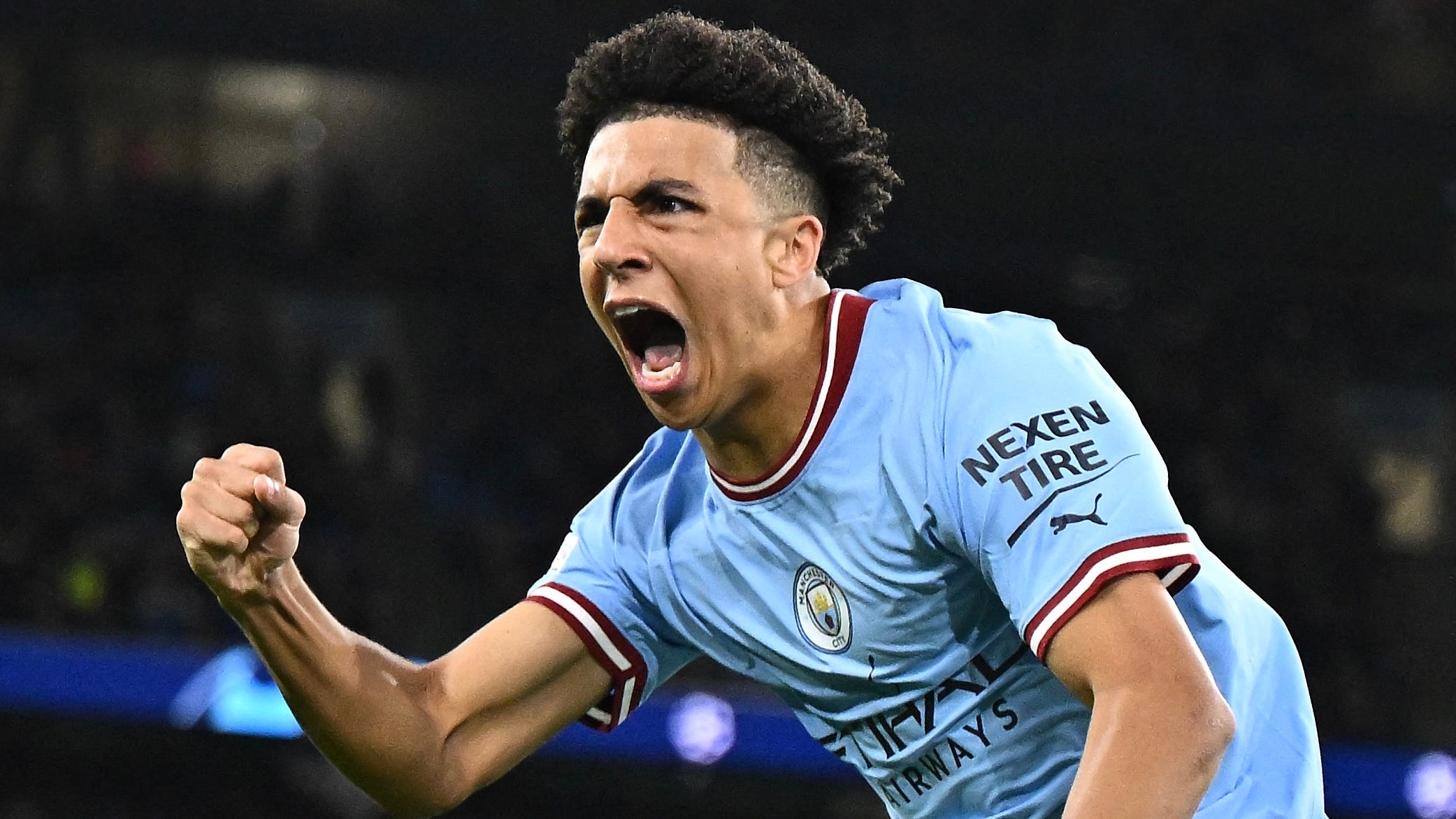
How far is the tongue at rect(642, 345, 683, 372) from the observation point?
254 centimetres

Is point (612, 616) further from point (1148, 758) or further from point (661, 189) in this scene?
point (1148, 758)

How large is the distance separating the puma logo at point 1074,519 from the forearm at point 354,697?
107 centimetres

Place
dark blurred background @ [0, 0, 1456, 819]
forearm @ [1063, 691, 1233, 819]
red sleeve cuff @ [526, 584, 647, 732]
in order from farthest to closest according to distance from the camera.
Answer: dark blurred background @ [0, 0, 1456, 819] < red sleeve cuff @ [526, 584, 647, 732] < forearm @ [1063, 691, 1233, 819]

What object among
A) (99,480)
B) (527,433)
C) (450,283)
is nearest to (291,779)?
(99,480)

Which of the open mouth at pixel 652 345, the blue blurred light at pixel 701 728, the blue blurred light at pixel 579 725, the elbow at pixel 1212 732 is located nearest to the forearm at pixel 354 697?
the open mouth at pixel 652 345

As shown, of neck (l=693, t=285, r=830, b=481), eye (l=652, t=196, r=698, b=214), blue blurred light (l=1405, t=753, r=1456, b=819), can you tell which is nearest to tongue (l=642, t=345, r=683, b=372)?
neck (l=693, t=285, r=830, b=481)

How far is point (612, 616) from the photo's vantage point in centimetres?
279

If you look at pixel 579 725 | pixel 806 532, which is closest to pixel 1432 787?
pixel 579 725

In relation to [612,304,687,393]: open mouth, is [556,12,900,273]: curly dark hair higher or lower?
higher

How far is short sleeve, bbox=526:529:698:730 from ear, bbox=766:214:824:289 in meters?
0.55

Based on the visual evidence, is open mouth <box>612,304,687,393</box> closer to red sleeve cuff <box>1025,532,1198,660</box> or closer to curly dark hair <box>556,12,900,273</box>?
curly dark hair <box>556,12,900,273</box>

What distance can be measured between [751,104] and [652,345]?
0.40m

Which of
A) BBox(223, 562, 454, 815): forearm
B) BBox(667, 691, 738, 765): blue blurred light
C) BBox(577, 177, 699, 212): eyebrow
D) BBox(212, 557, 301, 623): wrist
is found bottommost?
BBox(667, 691, 738, 765): blue blurred light

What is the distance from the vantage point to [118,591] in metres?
7.75
